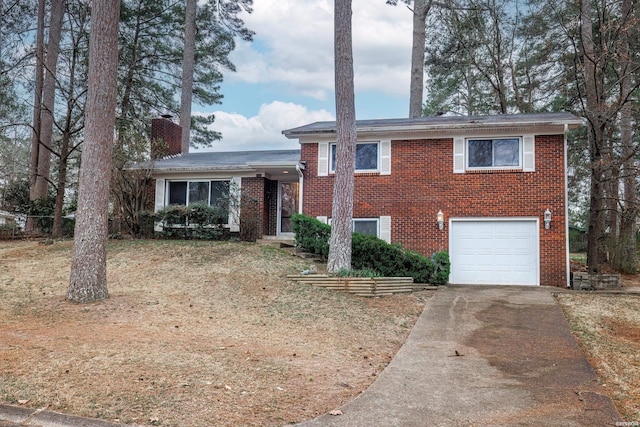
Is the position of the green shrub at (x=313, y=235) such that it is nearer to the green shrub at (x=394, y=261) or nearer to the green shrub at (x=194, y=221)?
the green shrub at (x=394, y=261)

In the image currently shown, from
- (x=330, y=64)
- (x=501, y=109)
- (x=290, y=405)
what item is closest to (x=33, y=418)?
(x=290, y=405)

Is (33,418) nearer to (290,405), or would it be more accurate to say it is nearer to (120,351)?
(120,351)

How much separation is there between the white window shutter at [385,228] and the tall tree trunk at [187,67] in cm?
1266

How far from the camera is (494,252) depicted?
13.2 m

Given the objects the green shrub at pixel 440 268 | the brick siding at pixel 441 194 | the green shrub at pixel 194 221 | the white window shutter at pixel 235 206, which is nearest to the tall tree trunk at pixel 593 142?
the brick siding at pixel 441 194

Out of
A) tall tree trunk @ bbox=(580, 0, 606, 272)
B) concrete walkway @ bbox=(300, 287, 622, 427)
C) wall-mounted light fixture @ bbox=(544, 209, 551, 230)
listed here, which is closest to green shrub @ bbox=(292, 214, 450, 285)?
wall-mounted light fixture @ bbox=(544, 209, 551, 230)

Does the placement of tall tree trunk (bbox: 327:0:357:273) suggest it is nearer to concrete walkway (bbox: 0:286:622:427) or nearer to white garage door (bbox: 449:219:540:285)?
concrete walkway (bbox: 0:286:622:427)

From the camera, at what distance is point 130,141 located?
51.8 feet

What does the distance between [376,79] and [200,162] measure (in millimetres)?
9567

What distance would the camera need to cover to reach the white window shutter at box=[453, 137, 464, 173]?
13.4m

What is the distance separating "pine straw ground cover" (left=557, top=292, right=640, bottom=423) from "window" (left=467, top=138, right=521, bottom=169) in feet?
13.2

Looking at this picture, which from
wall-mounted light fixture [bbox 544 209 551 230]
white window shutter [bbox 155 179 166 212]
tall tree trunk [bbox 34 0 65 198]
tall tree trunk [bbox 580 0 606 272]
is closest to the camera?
wall-mounted light fixture [bbox 544 209 551 230]

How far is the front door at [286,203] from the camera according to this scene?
53.8 feet

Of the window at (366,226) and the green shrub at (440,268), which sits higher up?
the window at (366,226)
